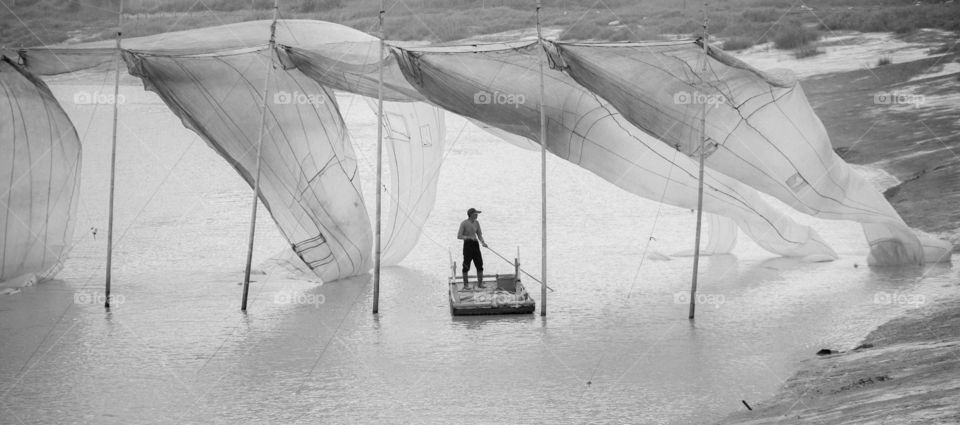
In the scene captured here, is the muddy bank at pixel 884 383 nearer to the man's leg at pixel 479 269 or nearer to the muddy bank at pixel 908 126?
the man's leg at pixel 479 269

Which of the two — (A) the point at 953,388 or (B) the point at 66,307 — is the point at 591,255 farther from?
(A) the point at 953,388

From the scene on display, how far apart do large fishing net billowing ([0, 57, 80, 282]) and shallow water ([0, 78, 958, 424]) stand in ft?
1.48

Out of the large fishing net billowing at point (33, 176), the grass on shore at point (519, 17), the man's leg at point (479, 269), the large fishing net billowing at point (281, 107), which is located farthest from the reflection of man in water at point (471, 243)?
the grass on shore at point (519, 17)

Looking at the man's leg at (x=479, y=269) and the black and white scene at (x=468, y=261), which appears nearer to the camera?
the black and white scene at (x=468, y=261)

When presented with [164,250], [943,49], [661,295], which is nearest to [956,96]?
[943,49]

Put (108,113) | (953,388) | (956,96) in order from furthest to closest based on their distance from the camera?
(108,113)
(956,96)
(953,388)

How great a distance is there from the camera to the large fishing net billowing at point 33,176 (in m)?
14.5

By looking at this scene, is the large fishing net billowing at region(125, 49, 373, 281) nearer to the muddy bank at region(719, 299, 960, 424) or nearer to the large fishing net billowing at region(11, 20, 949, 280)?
the large fishing net billowing at region(11, 20, 949, 280)

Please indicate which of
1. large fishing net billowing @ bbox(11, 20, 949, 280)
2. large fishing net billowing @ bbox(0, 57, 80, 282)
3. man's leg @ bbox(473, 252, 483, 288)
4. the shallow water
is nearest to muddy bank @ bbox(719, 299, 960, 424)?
the shallow water

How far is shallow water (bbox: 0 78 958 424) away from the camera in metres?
9.80

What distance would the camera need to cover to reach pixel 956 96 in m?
26.0

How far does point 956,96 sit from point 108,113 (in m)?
23.2

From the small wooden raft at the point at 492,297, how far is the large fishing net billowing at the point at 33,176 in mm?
4919

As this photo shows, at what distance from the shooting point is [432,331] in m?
12.3
